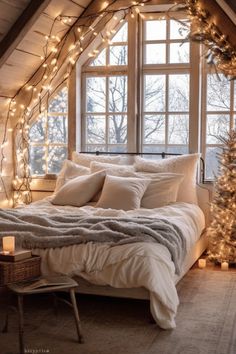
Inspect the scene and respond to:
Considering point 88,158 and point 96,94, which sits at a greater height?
point 96,94

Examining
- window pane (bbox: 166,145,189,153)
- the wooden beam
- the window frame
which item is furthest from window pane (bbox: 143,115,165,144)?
the wooden beam

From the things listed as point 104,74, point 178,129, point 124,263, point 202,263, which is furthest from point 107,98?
point 124,263

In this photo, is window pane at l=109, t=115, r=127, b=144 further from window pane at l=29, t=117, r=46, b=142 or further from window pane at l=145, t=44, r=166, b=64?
window pane at l=29, t=117, r=46, b=142

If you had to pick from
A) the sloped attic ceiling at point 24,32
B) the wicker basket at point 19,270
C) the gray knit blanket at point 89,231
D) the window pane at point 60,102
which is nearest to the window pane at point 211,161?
the window pane at point 60,102

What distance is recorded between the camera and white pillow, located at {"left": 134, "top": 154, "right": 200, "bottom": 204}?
5.09 meters

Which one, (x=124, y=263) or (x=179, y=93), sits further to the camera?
(x=179, y=93)

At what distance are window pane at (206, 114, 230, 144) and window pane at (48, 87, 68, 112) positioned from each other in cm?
157

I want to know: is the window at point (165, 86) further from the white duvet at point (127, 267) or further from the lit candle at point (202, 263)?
the white duvet at point (127, 267)

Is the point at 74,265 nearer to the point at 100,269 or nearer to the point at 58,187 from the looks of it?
the point at 100,269

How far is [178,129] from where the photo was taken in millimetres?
5617

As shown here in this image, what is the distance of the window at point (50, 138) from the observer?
5.97m

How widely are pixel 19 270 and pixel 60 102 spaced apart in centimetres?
313

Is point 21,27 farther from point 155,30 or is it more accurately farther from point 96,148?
point 96,148

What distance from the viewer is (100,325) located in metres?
3.37
